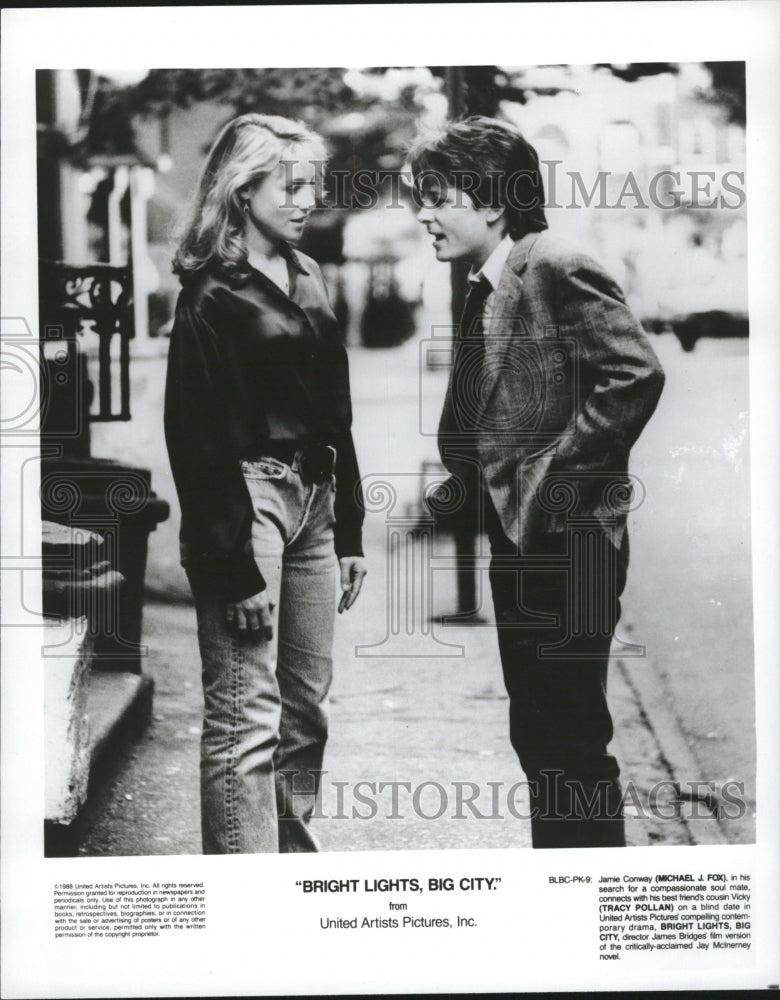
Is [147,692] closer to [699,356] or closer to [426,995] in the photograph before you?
[426,995]

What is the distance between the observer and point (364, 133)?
3.74m

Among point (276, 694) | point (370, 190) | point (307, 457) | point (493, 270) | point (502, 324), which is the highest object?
point (370, 190)

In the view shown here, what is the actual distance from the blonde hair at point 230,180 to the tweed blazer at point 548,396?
85 centimetres

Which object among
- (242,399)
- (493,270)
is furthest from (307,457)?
(493,270)

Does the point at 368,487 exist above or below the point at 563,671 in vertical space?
above

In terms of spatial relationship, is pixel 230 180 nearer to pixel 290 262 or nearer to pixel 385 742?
pixel 290 262

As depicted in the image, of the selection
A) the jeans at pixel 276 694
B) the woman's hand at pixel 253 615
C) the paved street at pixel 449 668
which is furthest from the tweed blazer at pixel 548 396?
the woman's hand at pixel 253 615

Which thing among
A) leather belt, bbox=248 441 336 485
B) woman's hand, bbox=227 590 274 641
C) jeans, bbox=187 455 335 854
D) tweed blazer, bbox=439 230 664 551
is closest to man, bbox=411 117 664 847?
tweed blazer, bbox=439 230 664 551

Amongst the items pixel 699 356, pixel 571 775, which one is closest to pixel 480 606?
pixel 571 775

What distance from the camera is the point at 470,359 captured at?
3748mm

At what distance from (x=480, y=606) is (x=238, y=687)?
0.86 m

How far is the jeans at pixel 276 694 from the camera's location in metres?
3.72

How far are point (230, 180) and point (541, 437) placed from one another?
1360mm

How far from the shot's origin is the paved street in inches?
148
